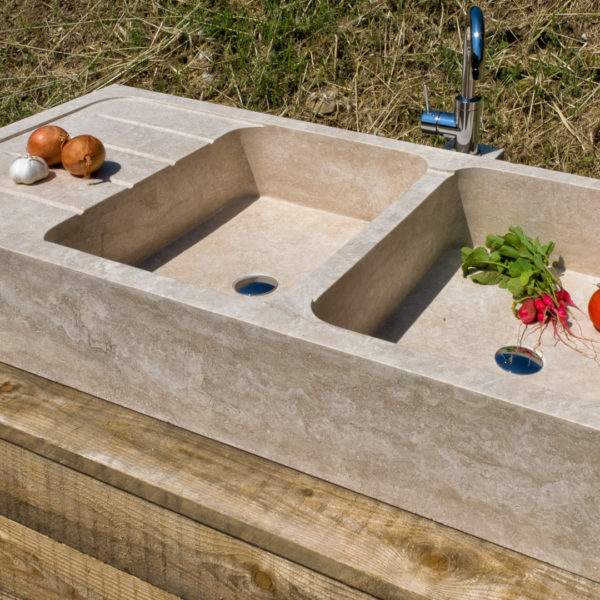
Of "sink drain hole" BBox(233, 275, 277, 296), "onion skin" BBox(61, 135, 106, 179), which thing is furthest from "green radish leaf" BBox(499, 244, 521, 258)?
"onion skin" BBox(61, 135, 106, 179)

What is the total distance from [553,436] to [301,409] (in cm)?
37

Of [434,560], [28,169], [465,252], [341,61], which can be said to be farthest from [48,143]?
[341,61]

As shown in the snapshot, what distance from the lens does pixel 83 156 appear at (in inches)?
62.8

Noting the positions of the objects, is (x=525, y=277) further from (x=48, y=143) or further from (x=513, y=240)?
(x=48, y=143)

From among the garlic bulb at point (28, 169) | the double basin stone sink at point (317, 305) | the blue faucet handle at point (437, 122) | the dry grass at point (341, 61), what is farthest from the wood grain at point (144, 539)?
the dry grass at point (341, 61)

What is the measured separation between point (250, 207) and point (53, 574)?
888 mm

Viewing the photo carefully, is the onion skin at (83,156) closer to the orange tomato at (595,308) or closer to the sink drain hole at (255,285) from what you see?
the sink drain hole at (255,285)

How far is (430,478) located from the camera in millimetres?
1154

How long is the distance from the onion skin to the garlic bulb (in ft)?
0.16

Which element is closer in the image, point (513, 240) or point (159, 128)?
point (513, 240)

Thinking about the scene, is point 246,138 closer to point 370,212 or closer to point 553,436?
point 370,212

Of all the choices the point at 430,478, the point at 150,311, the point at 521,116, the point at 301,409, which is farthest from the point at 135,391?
the point at 521,116

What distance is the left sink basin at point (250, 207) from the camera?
1.64 meters

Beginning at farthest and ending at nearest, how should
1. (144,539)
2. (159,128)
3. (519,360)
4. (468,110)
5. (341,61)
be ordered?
(341,61), (159,128), (468,110), (519,360), (144,539)
